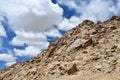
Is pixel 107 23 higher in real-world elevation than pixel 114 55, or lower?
higher

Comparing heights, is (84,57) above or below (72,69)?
above

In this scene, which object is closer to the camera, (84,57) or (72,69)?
(72,69)

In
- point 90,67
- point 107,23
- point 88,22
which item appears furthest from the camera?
point 88,22

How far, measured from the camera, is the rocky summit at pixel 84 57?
37.4m

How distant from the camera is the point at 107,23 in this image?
53.1m

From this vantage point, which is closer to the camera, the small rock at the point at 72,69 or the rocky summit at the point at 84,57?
the rocky summit at the point at 84,57

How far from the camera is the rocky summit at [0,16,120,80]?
1471 inches

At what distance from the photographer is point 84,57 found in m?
41.6

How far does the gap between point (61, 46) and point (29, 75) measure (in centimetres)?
821

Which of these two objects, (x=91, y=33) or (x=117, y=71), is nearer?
(x=117, y=71)

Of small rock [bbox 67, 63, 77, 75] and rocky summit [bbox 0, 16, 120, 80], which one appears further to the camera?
small rock [bbox 67, 63, 77, 75]

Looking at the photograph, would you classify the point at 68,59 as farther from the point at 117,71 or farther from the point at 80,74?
the point at 117,71

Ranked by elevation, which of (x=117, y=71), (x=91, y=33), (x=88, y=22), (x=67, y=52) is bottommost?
(x=117, y=71)

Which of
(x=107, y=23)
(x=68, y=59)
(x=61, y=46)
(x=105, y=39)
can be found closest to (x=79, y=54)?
(x=68, y=59)
